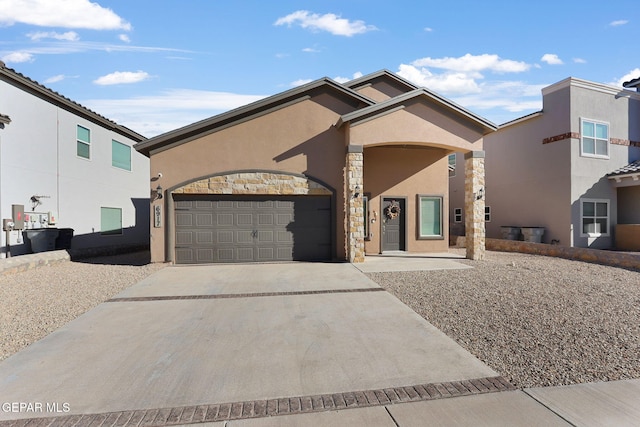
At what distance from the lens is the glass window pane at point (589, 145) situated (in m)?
14.5

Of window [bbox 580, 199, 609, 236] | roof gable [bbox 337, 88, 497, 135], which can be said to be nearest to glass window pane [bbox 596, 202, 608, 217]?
window [bbox 580, 199, 609, 236]

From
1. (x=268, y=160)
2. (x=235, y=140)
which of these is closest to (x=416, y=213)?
(x=268, y=160)

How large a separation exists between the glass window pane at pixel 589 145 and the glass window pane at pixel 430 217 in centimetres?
699

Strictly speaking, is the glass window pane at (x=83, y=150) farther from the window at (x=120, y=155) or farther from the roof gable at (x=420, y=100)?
the roof gable at (x=420, y=100)

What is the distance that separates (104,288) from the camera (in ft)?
26.3

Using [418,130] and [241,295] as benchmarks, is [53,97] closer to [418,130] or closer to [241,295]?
[241,295]

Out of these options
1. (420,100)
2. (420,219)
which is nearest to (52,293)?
(420,100)

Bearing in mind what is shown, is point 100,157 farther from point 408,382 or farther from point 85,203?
point 408,382

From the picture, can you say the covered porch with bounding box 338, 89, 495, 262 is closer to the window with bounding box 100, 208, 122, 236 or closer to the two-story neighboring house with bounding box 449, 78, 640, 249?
the two-story neighboring house with bounding box 449, 78, 640, 249

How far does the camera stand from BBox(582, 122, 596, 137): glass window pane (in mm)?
14469

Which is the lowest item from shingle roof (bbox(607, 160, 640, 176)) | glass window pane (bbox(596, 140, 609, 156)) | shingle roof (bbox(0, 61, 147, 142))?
shingle roof (bbox(607, 160, 640, 176))

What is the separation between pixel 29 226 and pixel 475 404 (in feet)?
49.4

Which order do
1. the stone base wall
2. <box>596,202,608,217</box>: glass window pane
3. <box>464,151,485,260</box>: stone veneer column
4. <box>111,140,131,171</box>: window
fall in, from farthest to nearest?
<box>111,140,131,171</box>: window < <box>596,202,608,217</box>: glass window pane < <box>464,151,485,260</box>: stone veneer column < the stone base wall

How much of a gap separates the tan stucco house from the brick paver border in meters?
7.82
